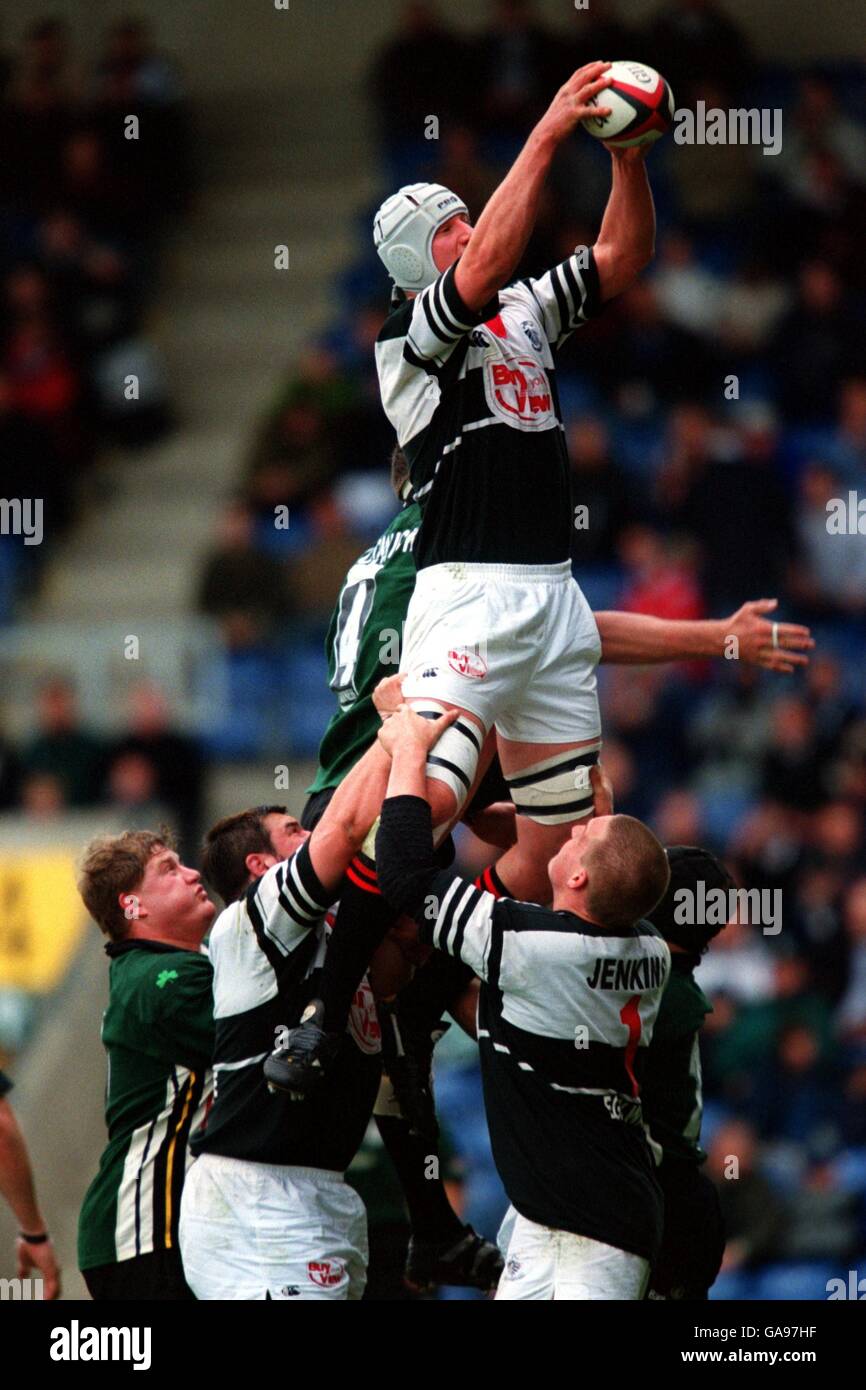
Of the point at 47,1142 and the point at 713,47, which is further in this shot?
the point at 713,47

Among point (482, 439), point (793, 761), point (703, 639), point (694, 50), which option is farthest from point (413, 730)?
point (694, 50)

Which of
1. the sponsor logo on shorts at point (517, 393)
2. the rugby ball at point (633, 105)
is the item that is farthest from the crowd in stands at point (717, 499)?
the rugby ball at point (633, 105)

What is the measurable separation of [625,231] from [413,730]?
149cm

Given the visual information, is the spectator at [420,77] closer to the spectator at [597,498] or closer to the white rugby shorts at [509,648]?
the spectator at [597,498]

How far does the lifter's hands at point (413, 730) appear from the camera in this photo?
5.43 metres

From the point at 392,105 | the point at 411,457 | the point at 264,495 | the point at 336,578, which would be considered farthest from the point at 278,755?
the point at 411,457

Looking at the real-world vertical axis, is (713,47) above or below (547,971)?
above

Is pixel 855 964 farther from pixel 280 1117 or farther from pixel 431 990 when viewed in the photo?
pixel 280 1117

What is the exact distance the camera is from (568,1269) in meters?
5.21

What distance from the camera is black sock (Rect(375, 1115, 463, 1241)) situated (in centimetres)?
621

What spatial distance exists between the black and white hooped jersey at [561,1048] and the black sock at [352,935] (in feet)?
1.05

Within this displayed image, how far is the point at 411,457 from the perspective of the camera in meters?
5.89

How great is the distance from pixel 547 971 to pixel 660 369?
8.59m

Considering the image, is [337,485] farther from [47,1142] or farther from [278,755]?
[47,1142]
